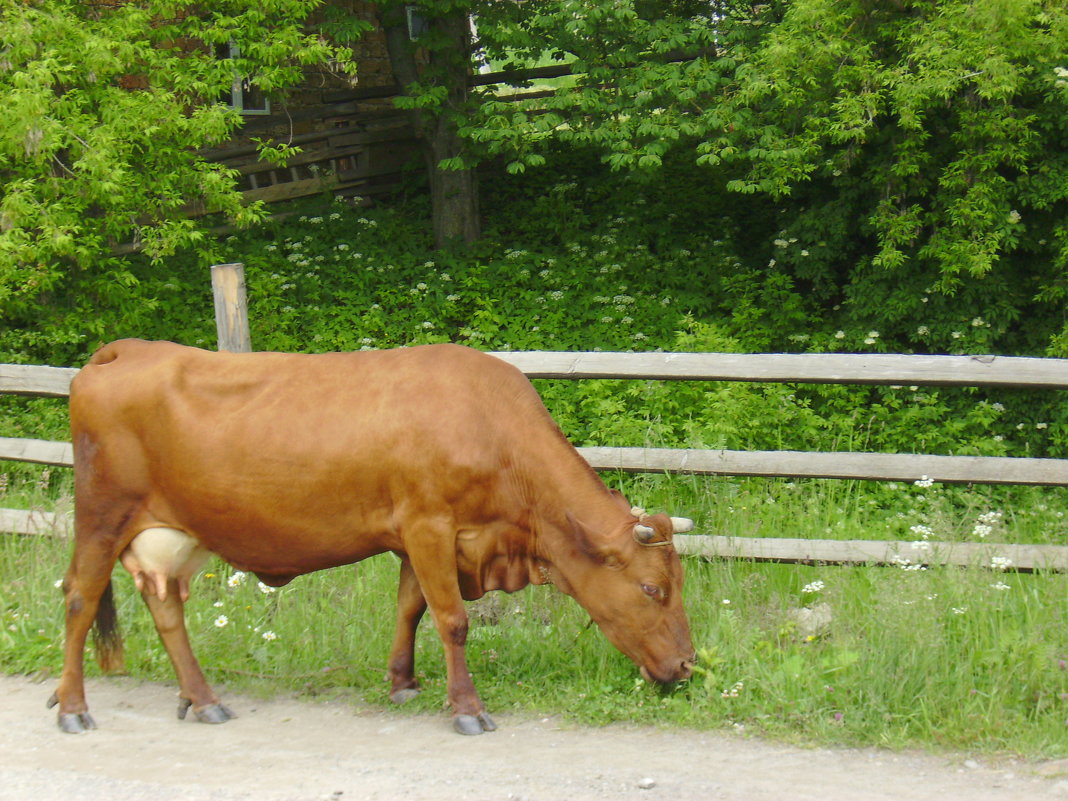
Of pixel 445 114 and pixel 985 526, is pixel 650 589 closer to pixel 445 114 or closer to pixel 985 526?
pixel 985 526

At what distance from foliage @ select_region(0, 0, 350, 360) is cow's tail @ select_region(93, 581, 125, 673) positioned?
14.5 ft

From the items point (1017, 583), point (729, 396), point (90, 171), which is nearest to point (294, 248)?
point (90, 171)

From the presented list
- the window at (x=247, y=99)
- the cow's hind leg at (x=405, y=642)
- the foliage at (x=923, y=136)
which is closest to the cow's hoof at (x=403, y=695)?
the cow's hind leg at (x=405, y=642)

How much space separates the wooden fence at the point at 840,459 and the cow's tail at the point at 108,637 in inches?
87.3

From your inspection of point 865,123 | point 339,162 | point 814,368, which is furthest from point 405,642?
point 339,162

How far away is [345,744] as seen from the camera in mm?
4496

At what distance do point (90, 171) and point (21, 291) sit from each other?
3.74 ft

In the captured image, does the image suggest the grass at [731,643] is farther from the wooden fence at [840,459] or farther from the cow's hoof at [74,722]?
the cow's hoof at [74,722]

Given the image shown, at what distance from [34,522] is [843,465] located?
175 inches

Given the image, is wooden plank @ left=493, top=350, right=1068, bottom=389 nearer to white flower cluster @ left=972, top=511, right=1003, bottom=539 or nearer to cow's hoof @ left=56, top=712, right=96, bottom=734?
white flower cluster @ left=972, top=511, right=1003, bottom=539

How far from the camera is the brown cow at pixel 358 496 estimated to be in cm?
452

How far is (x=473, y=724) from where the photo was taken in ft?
14.9

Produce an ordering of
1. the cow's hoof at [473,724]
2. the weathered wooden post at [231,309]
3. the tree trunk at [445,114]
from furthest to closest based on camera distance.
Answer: the tree trunk at [445,114], the weathered wooden post at [231,309], the cow's hoof at [473,724]

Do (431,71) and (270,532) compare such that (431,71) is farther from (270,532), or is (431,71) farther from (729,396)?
(270,532)
